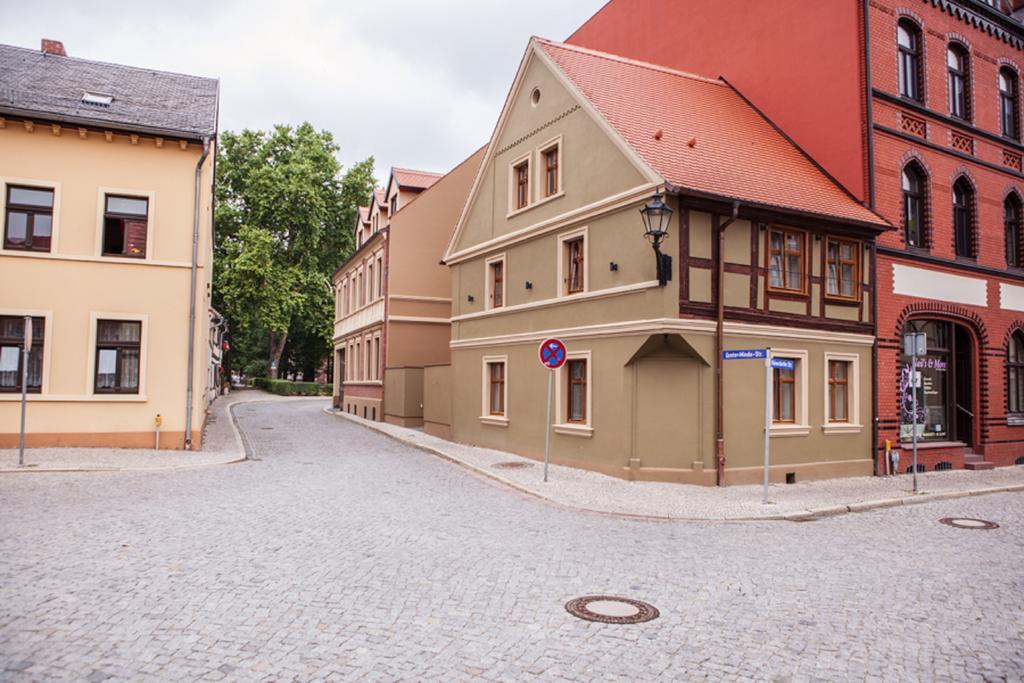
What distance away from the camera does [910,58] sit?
18.9 m

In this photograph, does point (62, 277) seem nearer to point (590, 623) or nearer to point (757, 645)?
point (590, 623)

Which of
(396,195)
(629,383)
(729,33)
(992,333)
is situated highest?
(729,33)

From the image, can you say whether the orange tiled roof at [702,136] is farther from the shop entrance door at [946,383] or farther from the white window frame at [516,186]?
the shop entrance door at [946,383]

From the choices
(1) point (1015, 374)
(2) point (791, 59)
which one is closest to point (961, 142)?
(2) point (791, 59)

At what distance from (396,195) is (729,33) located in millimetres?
14254

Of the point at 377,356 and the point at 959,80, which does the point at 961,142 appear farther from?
the point at 377,356

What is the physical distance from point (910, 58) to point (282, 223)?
35802 millimetres

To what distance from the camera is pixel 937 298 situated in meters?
18.6

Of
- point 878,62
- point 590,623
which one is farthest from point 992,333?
point 590,623

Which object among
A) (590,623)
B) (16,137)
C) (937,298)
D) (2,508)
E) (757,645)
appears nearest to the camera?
(757,645)

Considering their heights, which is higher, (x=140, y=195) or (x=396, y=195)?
(x=396, y=195)

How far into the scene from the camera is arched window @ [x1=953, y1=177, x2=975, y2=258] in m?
19.8

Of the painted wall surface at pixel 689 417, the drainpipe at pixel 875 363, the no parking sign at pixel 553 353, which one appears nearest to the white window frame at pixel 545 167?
the painted wall surface at pixel 689 417

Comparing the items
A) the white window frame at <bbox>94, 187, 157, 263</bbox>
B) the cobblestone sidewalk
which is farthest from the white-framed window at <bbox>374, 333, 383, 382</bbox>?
the white window frame at <bbox>94, 187, 157, 263</bbox>
